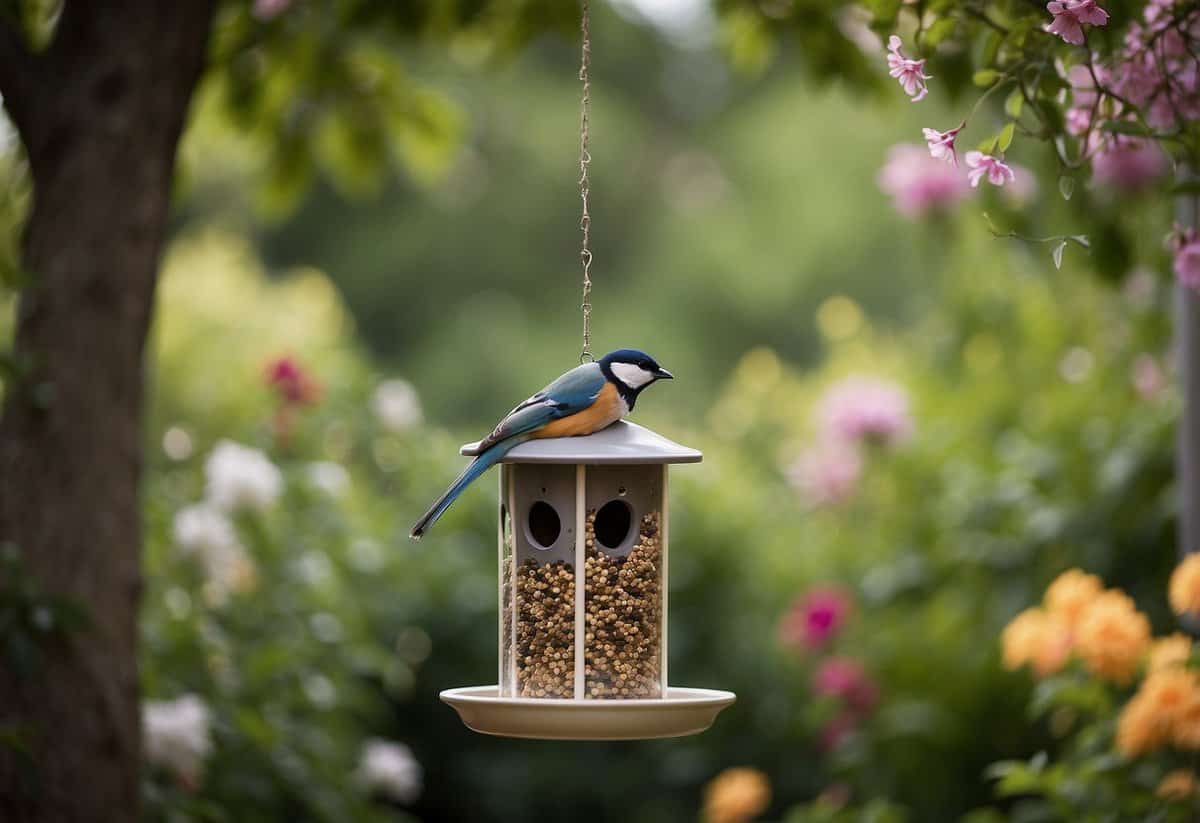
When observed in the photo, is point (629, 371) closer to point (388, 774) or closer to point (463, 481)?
point (463, 481)

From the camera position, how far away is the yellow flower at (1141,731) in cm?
352

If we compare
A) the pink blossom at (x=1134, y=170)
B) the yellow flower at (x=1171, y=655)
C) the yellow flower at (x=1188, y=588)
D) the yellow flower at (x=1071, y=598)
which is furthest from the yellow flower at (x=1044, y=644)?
the pink blossom at (x=1134, y=170)

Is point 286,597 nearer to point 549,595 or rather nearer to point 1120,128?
point 549,595

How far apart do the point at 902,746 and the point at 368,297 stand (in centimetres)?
1203

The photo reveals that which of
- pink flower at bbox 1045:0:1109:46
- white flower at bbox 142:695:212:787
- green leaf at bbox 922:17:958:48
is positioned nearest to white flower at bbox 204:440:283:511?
white flower at bbox 142:695:212:787

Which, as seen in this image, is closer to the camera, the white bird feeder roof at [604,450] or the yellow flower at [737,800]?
the white bird feeder roof at [604,450]

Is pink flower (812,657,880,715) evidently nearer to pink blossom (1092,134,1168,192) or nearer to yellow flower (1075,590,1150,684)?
yellow flower (1075,590,1150,684)

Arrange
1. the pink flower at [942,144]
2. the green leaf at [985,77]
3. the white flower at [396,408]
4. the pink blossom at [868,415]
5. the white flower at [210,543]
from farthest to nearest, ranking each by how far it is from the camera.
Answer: the white flower at [396,408] → the pink blossom at [868,415] → the white flower at [210,543] → the green leaf at [985,77] → the pink flower at [942,144]

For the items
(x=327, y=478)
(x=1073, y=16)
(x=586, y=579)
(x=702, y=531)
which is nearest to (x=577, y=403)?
(x=586, y=579)

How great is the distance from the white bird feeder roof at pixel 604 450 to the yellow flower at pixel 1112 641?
4.65ft

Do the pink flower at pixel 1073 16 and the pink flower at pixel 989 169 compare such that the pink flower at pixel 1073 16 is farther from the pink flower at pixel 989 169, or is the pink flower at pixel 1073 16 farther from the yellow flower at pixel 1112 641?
the yellow flower at pixel 1112 641

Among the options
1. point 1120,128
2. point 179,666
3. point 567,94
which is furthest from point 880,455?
point 567,94

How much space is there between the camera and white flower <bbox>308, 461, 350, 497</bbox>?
5.49m

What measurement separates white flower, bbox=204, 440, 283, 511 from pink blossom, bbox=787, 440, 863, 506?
222 cm
